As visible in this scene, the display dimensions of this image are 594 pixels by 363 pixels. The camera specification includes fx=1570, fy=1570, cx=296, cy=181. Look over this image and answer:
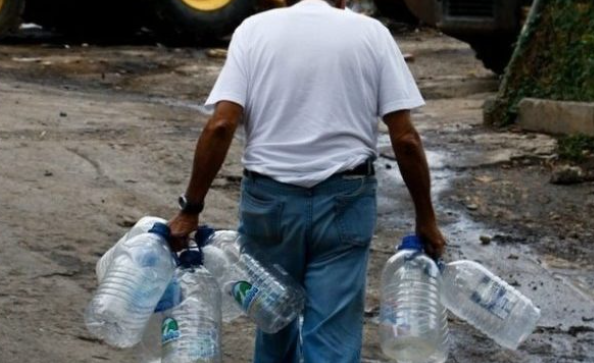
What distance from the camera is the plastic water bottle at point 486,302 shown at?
207 inches

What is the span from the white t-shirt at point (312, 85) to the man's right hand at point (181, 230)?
289mm

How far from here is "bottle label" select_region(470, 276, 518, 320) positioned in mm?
5266

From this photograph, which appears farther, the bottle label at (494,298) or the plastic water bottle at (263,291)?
the bottle label at (494,298)

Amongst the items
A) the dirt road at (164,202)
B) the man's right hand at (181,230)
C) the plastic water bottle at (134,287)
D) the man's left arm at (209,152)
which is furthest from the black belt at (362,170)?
the dirt road at (164,202)

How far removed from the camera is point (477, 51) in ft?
48.9

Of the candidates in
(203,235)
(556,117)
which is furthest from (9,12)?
(203,235)

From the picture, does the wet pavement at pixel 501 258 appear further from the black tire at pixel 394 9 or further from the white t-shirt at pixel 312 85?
the black tire at pixel 394 9

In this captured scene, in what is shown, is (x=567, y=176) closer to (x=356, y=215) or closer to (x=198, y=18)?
(x=356, y=215)

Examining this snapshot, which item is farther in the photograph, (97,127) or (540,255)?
(97,127)

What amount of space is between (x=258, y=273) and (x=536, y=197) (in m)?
5.01

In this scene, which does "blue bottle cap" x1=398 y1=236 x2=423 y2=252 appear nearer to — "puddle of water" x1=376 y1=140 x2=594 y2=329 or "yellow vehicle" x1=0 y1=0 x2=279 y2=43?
"puddle of water" x1=376 y1=140 x2=594 y2=329

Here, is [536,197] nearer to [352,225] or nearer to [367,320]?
[367,320]

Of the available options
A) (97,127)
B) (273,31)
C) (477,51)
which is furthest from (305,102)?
(477,51)

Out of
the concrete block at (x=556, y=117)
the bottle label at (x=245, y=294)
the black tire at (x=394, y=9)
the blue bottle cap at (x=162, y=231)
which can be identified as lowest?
the black tire at (x=394, y=9)
